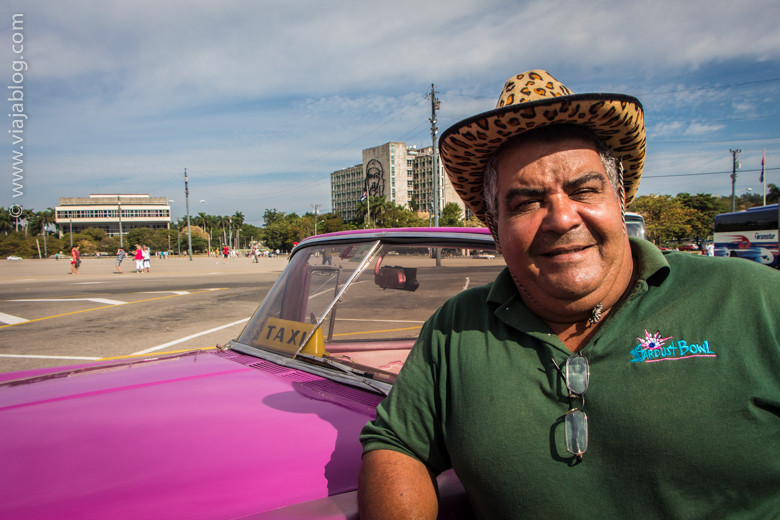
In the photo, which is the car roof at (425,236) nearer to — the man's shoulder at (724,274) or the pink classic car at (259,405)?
the pink classic car at (259,405)

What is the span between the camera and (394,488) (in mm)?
1193

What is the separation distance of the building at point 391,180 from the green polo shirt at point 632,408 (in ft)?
362

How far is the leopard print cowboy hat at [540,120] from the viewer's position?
1.28 m

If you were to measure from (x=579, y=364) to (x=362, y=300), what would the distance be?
127 cm

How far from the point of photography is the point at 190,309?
1089 centimetres

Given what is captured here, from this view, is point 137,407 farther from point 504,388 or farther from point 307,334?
point 504,388

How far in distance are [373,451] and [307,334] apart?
1.06m

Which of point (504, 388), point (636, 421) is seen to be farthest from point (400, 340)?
point (636, 421)

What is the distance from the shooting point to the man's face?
1.29m

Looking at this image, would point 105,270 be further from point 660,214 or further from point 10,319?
point 660,214

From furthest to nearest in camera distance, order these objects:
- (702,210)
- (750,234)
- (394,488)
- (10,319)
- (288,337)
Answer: (702,210), (750,234), (10,319), (288,337), (394,488)

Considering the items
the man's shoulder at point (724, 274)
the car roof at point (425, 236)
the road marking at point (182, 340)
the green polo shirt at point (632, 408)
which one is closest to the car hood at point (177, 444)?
the green polo shirt at point (632, 408)

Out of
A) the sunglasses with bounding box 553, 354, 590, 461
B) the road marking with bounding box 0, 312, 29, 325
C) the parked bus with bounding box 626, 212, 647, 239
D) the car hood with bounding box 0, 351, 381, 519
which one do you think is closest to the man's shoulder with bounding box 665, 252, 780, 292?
the sunglasses with bounding box 553, 354, 590, 461

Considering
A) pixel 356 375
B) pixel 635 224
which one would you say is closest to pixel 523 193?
pixel 356 375
